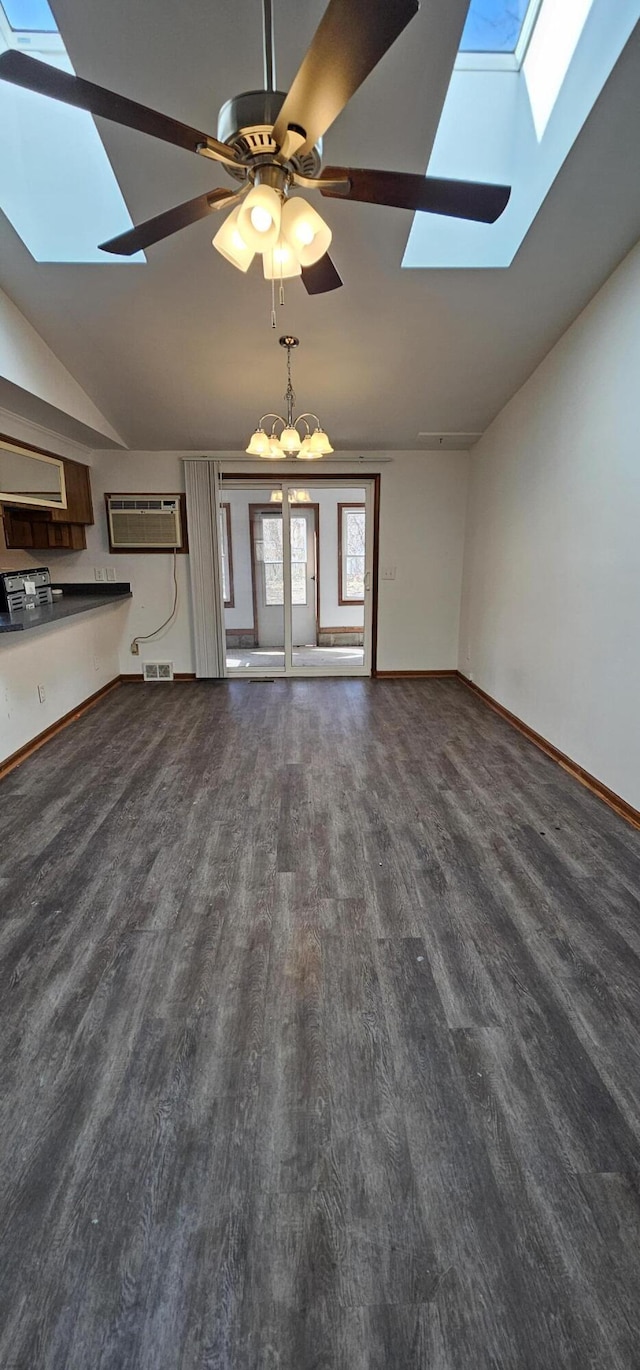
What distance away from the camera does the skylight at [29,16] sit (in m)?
2.16

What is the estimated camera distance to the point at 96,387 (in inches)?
163

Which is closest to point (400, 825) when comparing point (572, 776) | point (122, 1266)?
point (572, 776)

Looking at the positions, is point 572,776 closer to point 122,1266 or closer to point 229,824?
point 229,824

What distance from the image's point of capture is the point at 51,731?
4.16 m

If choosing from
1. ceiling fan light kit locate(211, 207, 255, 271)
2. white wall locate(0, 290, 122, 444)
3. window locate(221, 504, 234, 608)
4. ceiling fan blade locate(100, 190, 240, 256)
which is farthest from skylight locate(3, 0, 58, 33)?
window locate(221, 504, 234, 608)

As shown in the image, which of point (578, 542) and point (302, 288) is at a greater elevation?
point (302, 288)

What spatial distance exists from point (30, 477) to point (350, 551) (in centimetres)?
388

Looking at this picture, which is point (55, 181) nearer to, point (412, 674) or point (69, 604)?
point (69, 604)

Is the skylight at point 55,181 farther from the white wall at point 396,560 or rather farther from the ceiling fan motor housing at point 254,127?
the white wall at point 396,560

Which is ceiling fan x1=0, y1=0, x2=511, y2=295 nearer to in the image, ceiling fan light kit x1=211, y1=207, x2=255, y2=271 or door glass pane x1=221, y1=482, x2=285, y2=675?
ceiling fan light kit x1=211, y1=207, x2=255, y2=271

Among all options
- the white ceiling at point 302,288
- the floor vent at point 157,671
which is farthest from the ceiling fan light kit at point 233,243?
the floor vent at point 157,671

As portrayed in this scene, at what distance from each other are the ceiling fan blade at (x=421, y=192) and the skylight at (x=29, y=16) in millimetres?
1560

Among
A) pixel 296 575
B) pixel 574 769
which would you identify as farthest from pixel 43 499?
pixel 574 769

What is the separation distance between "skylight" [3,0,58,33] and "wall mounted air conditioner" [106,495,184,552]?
3.22 m
